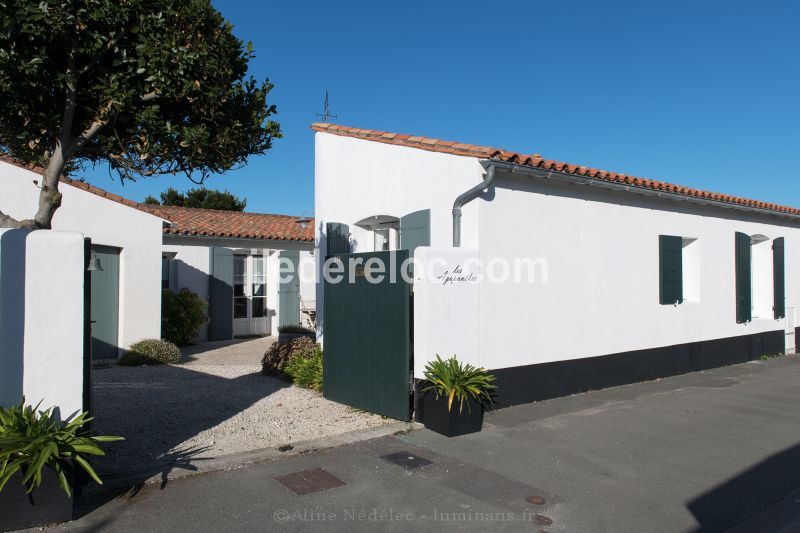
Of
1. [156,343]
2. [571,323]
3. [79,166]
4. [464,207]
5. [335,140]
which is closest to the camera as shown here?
[79,166]

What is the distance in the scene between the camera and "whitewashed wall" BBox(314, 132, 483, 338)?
23.9 ft

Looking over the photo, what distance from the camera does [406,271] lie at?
671 cm

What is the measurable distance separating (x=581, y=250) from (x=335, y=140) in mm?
4143

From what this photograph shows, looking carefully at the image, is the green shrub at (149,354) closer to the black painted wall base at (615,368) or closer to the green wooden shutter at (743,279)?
the black painted wall base at (615,368)

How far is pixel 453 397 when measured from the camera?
20.8 feet

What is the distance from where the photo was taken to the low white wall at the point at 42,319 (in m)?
4.18

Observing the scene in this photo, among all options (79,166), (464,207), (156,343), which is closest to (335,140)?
(464,207)

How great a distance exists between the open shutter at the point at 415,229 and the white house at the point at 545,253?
4cm

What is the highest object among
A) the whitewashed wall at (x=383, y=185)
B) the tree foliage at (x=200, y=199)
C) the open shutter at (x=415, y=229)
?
the tree foliage at (x=200, y=199)

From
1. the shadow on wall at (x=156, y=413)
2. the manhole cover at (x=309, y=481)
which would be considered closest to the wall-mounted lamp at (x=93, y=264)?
the shadow on wall at (x=156, y=413)

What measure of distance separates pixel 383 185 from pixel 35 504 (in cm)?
569

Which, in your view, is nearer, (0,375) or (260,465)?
(0,375)

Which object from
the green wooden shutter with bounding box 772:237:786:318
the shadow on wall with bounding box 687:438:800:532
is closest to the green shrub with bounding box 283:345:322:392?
the shadow on wall with bounding box 687:438:800:532

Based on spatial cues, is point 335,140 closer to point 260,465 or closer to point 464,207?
point 464,207
